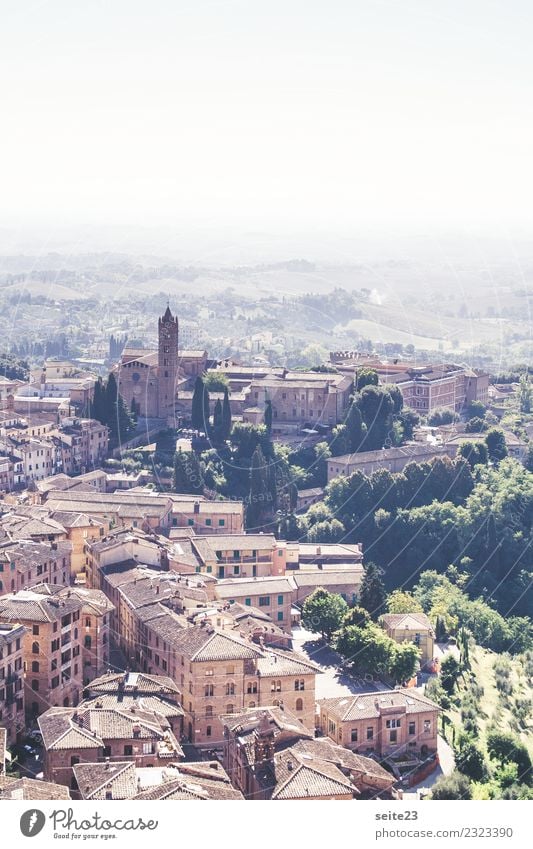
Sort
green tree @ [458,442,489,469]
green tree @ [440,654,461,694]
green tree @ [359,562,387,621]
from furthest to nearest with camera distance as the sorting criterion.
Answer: green tree @ [458,442,489,469] < green tree @ [359,562,387,621] < green tree @ [440,654,461,694]

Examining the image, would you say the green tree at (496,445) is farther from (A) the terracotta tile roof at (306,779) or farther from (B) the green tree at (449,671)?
(A) the terracotta tile roof at (306,779)

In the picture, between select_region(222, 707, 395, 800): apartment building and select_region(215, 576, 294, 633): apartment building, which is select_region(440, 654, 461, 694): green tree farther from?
select_region(222, 707, 395, 800): apartment building

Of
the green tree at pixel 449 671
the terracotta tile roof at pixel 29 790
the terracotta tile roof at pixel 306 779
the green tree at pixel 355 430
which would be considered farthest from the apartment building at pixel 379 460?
the terracotta tile roof at pixel 29 790

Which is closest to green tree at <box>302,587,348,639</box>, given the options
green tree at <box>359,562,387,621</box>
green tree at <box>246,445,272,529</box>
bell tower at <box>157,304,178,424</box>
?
green tree at <box>359,562,387,621</box>

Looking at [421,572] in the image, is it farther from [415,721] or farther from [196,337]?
[196,337]

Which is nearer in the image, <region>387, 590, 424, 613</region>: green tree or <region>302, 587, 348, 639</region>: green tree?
<region>302, 587, 348, 639</region>: green tree

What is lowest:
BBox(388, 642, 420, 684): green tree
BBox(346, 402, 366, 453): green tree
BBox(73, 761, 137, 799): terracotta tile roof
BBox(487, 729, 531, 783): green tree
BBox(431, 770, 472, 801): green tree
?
BBox(487, 729, 531, 783): green tree
